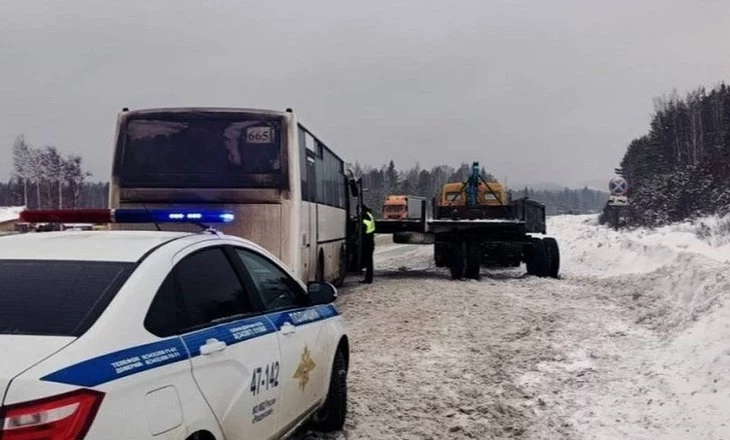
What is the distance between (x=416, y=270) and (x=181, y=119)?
12534 millimetres

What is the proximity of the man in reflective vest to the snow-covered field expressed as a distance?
2456 millimetres

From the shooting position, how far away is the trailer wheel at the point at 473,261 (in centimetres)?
1927

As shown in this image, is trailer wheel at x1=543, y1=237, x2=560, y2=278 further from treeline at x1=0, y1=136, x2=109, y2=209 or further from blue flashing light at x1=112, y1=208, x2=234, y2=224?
treeline at x1=0, y1=136, x2=109, y2=209

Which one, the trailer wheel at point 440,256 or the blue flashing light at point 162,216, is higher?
the blue flashing light at point 162,216

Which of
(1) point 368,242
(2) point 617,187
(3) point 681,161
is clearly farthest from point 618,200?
(3) point 681,161

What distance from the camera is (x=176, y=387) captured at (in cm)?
323

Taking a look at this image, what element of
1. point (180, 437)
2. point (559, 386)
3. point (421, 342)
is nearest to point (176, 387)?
point (180, 437)

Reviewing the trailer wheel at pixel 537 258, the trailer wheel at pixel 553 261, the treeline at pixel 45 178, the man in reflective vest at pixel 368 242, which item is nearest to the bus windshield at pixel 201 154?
the man in reflective vest at pixel 368 242

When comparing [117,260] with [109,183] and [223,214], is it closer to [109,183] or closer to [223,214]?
[223,214]

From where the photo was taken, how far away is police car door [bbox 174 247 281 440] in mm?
3576

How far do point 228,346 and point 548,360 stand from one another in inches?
231

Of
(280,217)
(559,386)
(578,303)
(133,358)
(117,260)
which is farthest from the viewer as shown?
(578,303)

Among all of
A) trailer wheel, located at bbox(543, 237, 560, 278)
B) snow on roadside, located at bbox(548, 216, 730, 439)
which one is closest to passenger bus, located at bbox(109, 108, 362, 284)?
snow on roadside, located at bbox(548, 216, 730, 439)

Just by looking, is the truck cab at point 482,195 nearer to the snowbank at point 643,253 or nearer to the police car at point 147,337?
the snowbank at point 643,253
